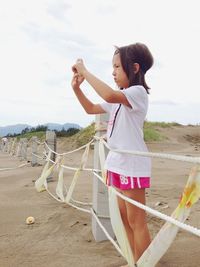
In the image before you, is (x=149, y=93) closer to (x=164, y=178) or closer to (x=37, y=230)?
(x=37, y=230)

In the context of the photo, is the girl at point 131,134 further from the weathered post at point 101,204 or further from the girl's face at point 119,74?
the weathered post at point 101,204

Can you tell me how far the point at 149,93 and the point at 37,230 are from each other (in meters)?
2.15

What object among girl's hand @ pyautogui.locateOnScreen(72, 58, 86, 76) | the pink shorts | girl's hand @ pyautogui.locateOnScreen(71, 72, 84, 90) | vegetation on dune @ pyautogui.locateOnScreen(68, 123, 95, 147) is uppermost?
girl's hand @ pyautogui.locateOnScreen(72, 58, 86, 76)

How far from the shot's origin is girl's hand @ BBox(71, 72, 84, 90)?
2.66 metres

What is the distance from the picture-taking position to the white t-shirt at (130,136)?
2.37m

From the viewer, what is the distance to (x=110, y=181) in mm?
2578

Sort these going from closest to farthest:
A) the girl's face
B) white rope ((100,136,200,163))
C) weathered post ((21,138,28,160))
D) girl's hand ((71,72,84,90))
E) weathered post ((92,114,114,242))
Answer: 1. white rope ((100,136,200,163))
2. the girl's face
3. girl's hand ((71,72,84,90))
4. weathered post ((92,114,114,242))
5. weathered post ((21,138,28,160))

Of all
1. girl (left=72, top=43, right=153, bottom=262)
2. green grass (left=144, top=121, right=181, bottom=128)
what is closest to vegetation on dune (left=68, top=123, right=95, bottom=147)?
green grass (left=144, top=121, right=181, bottom=128)

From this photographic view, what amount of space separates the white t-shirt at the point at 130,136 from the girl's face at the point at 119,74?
0.14 meters

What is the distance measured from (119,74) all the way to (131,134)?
36 cm

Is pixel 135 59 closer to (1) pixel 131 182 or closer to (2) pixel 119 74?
(2) pixel 119 74

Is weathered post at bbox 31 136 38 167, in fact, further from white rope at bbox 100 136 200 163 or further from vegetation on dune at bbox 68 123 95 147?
white rope at bbox 100 136 200 163

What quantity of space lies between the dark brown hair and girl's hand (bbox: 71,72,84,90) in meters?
0.31

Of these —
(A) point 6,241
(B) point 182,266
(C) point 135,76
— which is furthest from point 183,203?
(A) point 6,241
